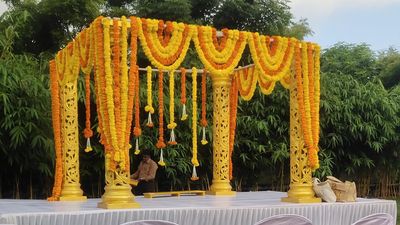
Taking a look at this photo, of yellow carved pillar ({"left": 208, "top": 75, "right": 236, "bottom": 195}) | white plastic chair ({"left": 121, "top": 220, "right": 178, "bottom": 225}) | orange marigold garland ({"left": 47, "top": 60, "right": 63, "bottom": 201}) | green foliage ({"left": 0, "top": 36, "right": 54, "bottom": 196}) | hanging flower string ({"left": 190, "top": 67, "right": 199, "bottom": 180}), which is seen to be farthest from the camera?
yellow carved pillar ({"left": 208, "top": 75, "right": 236, "bottom": 195})

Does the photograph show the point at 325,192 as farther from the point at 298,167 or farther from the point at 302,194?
the point at 298,167

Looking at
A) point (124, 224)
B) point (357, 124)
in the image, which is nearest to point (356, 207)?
point (124, 224)

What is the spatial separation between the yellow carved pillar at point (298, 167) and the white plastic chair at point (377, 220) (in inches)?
19.1

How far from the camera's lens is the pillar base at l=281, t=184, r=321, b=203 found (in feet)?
19.3

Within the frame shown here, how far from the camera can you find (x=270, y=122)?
9.14 metres

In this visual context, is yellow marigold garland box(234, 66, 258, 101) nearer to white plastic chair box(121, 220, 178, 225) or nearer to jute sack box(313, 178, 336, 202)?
jute sack box(313, 178, 336, 202)

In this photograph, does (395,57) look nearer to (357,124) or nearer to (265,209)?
(357,124)

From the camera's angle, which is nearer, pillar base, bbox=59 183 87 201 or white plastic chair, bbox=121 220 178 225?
white plastic chair, bbox=121 220 178 225

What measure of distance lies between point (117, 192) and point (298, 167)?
1998 mm

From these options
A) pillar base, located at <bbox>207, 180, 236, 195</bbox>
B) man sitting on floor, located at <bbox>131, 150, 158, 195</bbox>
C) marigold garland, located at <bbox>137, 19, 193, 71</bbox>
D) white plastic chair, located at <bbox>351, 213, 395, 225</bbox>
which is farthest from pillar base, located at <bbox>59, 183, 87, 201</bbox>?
white plastic chair, located at <bbox>351, 213, 395, 225</bbox>

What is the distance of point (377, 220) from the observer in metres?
6.02

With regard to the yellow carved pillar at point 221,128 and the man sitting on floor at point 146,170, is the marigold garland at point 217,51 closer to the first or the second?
the yellow carved pillar at point 221,128

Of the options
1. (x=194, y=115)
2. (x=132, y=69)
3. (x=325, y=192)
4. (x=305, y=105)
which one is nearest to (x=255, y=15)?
(x=194, y=115)

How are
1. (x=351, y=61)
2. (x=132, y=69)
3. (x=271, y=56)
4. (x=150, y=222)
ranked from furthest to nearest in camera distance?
1. (x=351, y=61)
2. (x=271, y=56)
3. (x=132, y=69)
4. (x=150, y=222)
